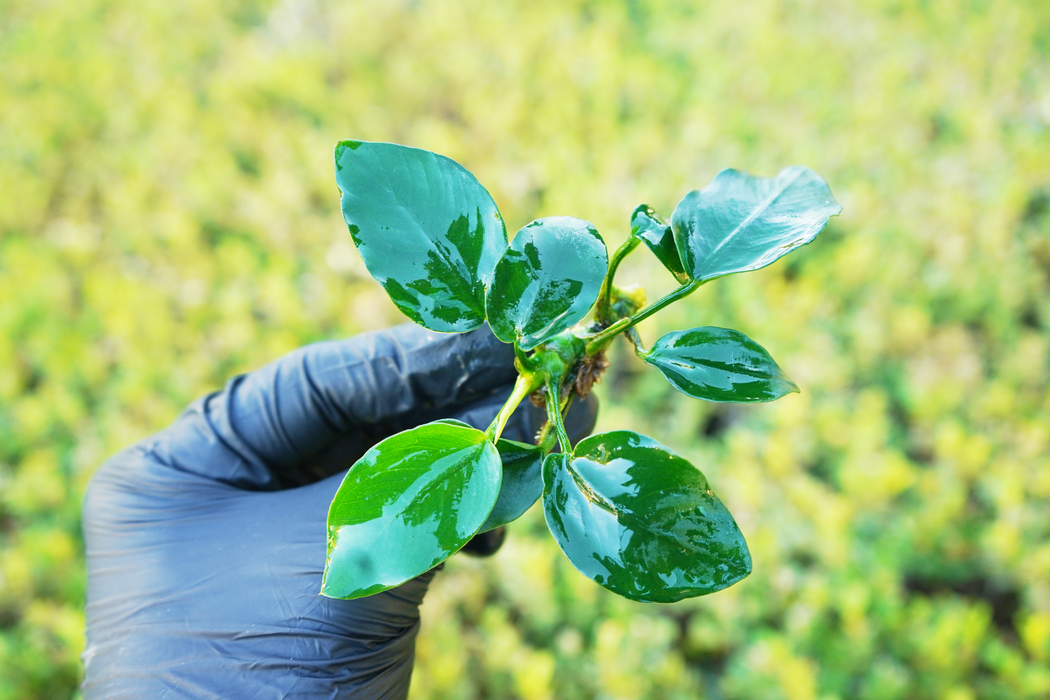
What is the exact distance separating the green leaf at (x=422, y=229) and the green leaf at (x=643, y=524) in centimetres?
14

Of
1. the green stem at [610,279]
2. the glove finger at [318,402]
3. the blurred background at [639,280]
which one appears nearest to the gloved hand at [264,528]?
the glove finger at [318,402]

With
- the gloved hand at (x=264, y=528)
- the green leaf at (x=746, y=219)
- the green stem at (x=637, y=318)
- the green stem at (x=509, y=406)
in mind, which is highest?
the green leaf at (x=746, y=219)

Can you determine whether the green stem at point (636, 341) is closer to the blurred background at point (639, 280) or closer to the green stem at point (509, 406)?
the green stem at point (509, 406)

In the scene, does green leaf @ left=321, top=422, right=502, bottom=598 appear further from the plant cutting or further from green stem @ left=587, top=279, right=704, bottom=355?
green stem @ left=587, top=279, right=704, bottom=355

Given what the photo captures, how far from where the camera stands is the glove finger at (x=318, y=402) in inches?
30.3

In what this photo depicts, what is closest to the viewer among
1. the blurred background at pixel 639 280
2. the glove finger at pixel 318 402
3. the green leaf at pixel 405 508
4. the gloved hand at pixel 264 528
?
the green leaf at pixel 405 508

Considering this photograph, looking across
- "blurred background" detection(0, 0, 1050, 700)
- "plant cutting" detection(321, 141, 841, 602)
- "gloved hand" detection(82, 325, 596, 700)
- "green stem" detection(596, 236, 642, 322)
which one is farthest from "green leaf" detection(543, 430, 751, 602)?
"blurred background" detection(0, 0, 1050, 700)

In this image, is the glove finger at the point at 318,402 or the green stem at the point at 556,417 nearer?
the green stem at the point at 556,417

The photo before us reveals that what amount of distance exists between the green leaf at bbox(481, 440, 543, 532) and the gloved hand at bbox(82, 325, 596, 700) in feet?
0.75

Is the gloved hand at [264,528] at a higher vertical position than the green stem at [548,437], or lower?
lower

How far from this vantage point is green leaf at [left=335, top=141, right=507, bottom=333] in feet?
1.51

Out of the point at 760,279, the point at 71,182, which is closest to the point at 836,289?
the point at 760,279

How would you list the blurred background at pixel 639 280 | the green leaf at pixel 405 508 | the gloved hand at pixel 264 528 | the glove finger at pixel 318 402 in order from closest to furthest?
the green leaf at pixel 405 508 → the gloved hand at pixel 264 528 → the glove finger at pixel 318 402 → the blurred background at pixel 639 280

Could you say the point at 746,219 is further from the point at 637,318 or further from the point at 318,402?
the point at 318,402
